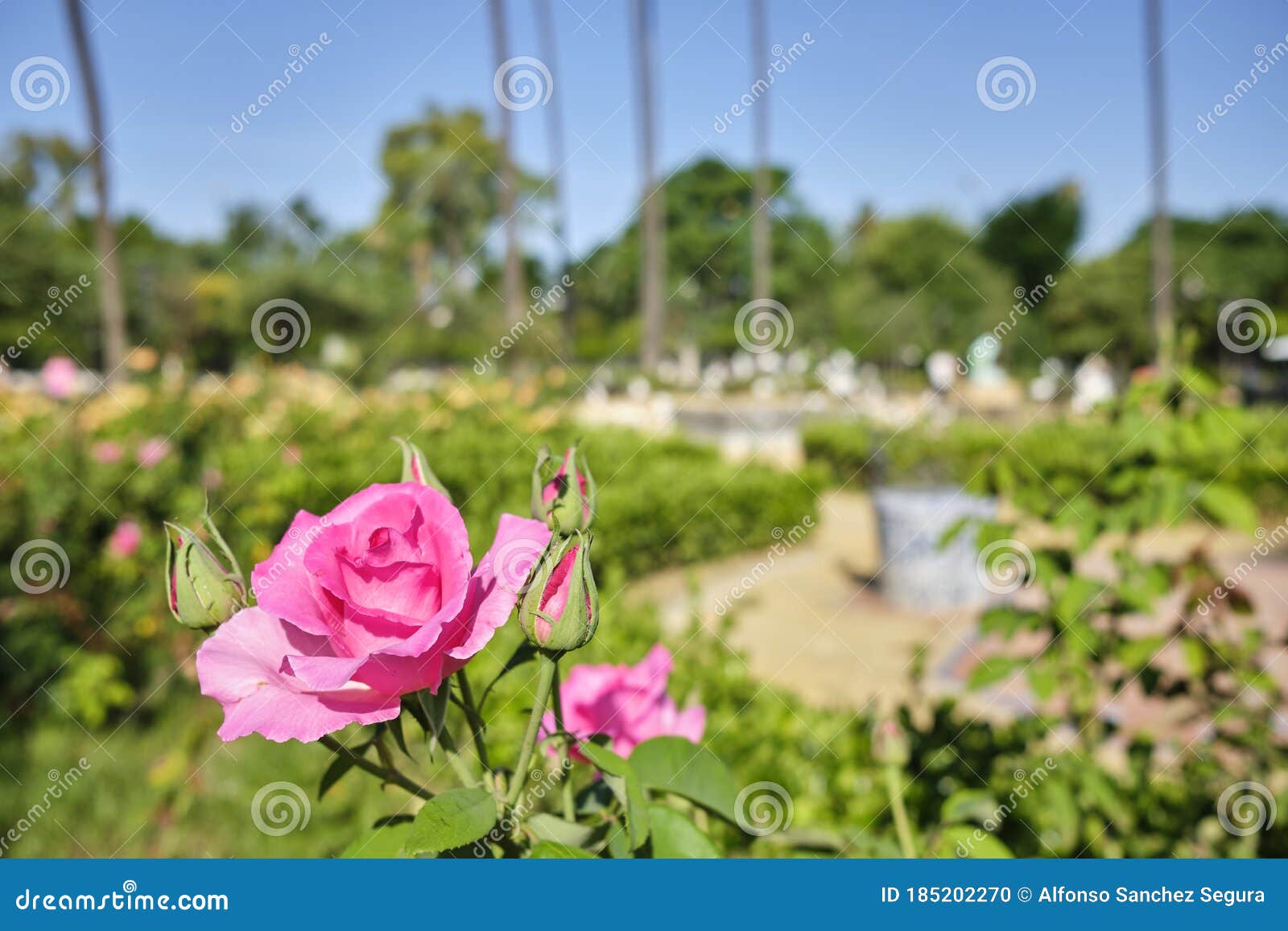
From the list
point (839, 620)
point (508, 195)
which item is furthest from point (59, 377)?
point (508, 195)

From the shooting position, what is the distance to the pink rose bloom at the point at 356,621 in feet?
1.36

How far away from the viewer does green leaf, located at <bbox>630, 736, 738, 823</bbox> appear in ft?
1.88

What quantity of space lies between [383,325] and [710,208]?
17.2m

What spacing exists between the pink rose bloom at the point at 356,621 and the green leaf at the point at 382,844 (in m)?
0.11

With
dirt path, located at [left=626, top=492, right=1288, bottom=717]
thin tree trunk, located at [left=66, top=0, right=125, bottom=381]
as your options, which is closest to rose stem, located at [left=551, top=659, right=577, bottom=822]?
dirt path, located at [left=626, top=492, right=1288, bottom=717]

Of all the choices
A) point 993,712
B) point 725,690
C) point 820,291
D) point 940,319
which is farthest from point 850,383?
point 725,690

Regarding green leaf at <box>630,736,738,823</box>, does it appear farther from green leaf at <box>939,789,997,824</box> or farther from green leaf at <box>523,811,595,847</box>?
green leaf at <box>939,789,997,824</box>

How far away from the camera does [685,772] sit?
0.58m

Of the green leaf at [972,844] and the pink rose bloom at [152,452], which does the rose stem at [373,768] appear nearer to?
the green leaf at [972,844]

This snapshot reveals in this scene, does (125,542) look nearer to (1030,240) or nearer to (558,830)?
(558,830)

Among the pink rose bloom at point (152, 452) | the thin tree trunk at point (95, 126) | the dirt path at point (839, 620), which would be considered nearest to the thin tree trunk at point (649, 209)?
the thin tree trunk at point (95, 126)

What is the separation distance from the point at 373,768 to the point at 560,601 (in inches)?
5.7

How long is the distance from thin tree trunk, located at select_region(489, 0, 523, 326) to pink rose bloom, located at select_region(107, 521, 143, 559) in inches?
527
